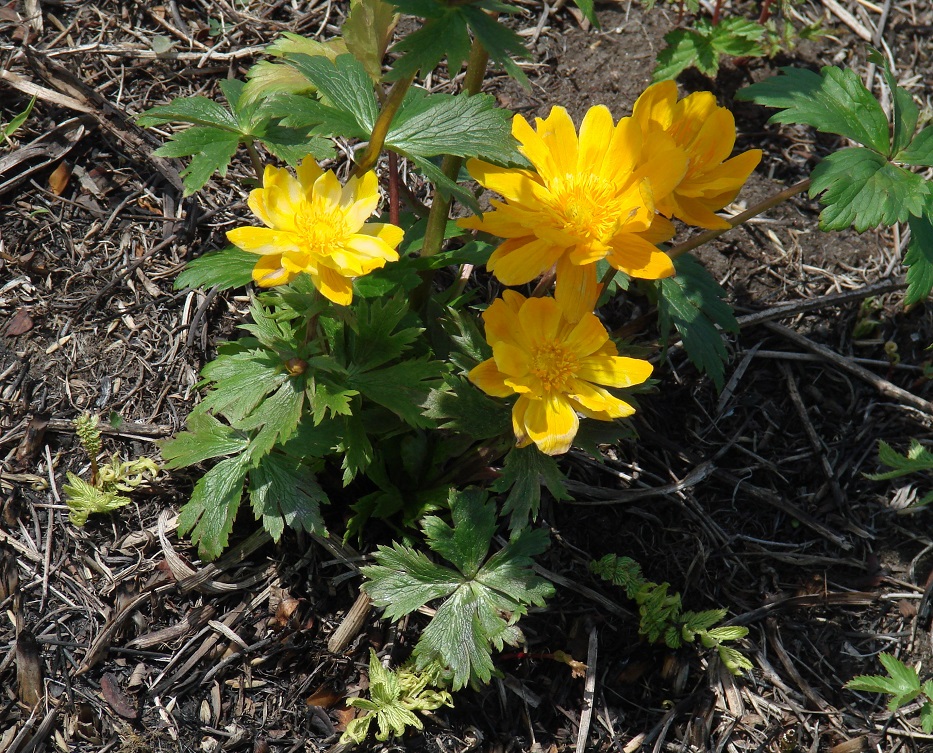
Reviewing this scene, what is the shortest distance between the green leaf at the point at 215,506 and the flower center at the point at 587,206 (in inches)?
44.2

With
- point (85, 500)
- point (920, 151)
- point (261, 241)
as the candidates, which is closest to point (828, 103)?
point (920, 151)

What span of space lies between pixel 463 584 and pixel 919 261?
1487 mm

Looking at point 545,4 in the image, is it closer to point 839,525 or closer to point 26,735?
point 839,525

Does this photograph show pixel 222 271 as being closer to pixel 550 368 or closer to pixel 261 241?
pixel 261 241

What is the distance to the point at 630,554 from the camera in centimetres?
265

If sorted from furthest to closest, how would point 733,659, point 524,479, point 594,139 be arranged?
point 733,659 < point 524,479 < point 594,139

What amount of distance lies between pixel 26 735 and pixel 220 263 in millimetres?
1471

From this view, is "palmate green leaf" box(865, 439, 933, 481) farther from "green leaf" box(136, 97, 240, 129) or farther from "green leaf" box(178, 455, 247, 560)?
"green leaf" box(136, 97, 240, 129)

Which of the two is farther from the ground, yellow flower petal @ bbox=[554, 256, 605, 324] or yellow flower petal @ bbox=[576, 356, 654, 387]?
yellow flower petal @ bbox=[554, 256, 605, 324]

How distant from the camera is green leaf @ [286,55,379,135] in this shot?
76.5 inches

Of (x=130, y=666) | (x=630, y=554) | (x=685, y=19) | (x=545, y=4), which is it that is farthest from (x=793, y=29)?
(x=130, y=666)

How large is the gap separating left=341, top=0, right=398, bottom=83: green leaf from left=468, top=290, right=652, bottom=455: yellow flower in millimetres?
753

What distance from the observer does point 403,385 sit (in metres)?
2.03

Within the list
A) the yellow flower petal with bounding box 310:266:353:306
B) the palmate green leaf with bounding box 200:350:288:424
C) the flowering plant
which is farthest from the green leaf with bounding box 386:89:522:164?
the palmate green leaf with bounding box 200:350:288:424
